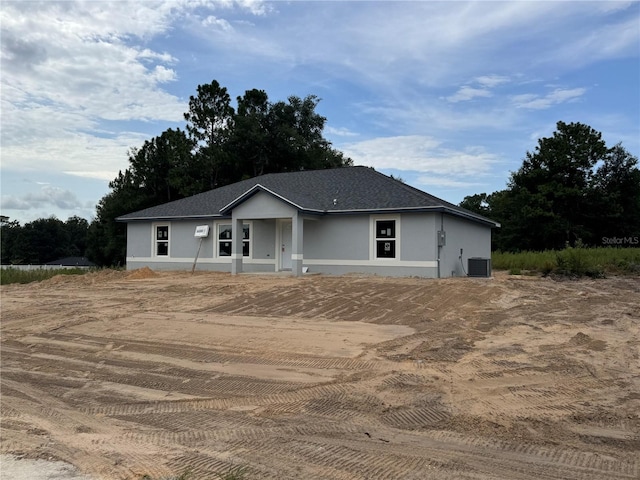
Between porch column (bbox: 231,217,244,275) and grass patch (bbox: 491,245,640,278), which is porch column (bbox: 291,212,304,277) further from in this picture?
grass patch (bbox: 491,245,640,278)

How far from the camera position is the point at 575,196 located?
140 feet

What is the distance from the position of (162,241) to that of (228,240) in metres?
4.26

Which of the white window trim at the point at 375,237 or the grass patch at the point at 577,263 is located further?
the grass patch at the point at 577,263

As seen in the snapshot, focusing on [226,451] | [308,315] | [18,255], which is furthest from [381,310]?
[18,255]

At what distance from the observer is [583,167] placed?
4431 centimetres

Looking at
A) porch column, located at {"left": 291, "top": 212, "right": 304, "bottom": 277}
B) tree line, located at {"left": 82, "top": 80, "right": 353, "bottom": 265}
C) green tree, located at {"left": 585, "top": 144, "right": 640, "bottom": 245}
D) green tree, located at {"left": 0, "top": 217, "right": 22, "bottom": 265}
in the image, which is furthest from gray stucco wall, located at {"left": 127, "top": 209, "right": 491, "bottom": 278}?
green tree, located at {"left": 0, "top": 217, "right": 22, "bottom": 265}

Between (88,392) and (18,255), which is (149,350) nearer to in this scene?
(88,392)

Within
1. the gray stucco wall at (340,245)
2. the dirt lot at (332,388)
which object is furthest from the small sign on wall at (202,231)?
the dirt lot at (332,388)

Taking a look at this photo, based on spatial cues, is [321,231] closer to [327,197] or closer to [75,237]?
[327,197]

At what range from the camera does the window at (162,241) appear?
25281 mm

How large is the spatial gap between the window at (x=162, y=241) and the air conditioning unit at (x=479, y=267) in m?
14.7

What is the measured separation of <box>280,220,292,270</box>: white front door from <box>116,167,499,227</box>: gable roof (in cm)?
146

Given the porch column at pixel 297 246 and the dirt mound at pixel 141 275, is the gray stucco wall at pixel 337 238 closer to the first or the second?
the porch column at pixel 297 246

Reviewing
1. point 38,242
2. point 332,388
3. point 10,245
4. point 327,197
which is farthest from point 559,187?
point 10,245
